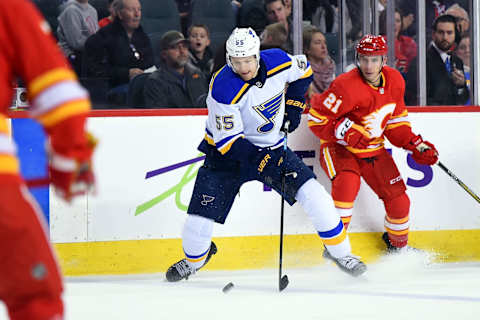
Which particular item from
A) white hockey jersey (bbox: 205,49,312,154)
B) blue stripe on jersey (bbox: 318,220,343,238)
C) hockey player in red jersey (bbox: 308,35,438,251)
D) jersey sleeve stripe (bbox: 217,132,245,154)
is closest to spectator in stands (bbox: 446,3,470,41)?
hockey player in red jersey (bbox: 308,35,438,251)

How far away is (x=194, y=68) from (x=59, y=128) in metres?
3.06

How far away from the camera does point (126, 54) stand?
177 inches

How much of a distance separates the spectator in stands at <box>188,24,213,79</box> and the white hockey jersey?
1132 mm

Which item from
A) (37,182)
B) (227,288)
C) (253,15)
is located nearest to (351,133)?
(227,288)

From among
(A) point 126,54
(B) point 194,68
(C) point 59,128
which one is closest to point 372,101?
(B) point 194,68

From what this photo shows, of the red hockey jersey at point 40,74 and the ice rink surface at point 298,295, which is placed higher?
the red hockey jersey at point 40,74

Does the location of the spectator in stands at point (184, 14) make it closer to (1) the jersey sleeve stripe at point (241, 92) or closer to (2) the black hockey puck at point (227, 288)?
(1) the jersey sleeve stripe at point (241, 92)

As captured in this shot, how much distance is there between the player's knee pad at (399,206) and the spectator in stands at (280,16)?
121 cm

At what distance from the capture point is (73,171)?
1.52 metres

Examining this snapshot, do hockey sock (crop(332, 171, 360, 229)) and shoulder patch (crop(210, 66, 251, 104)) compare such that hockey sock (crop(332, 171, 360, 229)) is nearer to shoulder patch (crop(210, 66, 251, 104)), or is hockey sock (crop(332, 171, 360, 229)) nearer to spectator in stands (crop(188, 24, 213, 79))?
shoulder patch (crop(210, 66, 251, 104))

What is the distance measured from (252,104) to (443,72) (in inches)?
78.2

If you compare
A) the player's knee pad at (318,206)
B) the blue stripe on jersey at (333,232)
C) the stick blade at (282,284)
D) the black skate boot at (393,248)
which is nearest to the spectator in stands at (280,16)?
the black skate boot at (393,248)

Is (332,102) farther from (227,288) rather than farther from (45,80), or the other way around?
(45,80)

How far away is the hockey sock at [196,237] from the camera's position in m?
3.41
